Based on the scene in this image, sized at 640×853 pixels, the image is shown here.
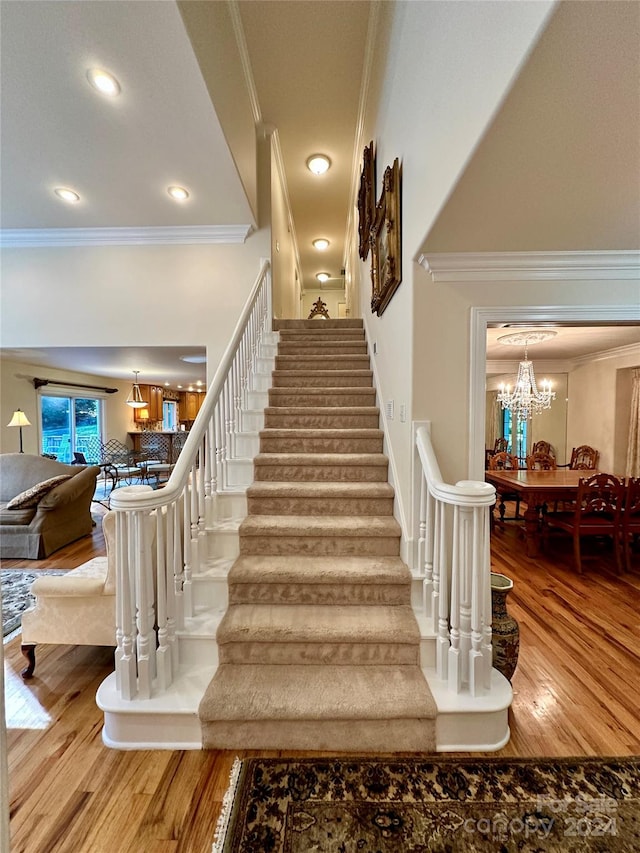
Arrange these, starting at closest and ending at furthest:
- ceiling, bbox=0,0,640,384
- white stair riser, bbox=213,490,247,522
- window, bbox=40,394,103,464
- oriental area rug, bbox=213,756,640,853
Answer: oriental area rug, bbox=213,756,640,853 → ceiling, bbox=0,0,640,384 → white stair riser, bbox=213,490,247,522 → window, bbox=40,394,103,464

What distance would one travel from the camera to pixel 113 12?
188 centimetres

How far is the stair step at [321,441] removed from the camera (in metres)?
2.79

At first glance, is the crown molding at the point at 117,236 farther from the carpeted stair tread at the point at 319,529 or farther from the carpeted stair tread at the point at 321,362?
the carpeted stair tread at the point at 319,529

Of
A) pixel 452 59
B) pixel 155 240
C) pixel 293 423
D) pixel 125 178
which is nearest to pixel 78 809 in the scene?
pixel 293 423

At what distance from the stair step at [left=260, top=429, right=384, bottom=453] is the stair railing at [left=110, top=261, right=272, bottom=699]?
686mm

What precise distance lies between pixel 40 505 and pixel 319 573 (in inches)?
137

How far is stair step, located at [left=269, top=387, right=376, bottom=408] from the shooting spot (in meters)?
3.26

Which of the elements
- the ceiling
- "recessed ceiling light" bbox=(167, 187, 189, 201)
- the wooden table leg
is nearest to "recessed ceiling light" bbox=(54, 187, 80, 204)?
the ceiling

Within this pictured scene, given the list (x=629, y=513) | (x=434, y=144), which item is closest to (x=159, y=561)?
(x=434, y=144)

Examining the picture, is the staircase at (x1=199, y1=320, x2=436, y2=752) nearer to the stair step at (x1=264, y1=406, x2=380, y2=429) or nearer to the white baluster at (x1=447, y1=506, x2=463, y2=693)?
the stair step at (x1=264, y1=406, x2=380, y2=429)

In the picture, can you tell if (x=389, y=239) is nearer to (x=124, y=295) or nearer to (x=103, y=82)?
(x=103, y=82)

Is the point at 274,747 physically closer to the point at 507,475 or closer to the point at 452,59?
the point at 452,59

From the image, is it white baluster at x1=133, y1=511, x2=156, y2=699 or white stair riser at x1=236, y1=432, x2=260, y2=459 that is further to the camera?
white stair riser at x1=236, y1=432, x2=260, y2=459

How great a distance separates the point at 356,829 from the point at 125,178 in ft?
14.0
